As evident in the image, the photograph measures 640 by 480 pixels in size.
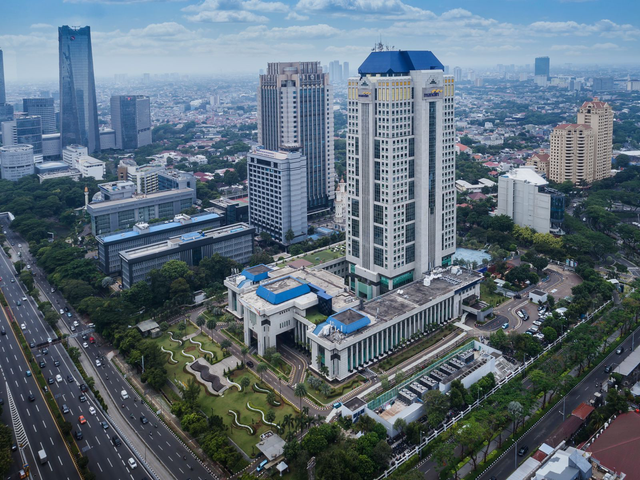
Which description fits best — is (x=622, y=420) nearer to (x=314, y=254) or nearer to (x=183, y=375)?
(x=183, y=375)

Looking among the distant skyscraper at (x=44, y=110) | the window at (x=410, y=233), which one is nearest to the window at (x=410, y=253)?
the window at (x=410, y=233)

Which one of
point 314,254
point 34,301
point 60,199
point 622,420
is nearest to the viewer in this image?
point 622,420

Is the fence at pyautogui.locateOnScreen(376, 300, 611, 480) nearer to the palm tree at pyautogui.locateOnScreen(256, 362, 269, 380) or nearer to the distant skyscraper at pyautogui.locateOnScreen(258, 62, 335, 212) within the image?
the palm tree at pyautogui.locateOnScreen(256, 362, 269, 380)

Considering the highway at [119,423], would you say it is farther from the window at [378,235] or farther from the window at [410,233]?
the window at [410,233]

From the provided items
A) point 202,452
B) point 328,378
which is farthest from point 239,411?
point 328,378

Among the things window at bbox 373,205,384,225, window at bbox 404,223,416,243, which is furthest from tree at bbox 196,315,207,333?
window at bbox 404,223,416,243
